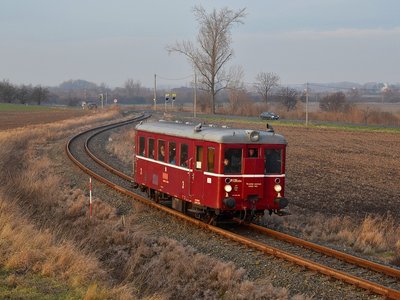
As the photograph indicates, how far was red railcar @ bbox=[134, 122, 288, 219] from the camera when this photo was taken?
14.9 m

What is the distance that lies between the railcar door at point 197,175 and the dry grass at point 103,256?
1.61m

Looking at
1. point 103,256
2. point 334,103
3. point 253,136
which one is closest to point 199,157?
point 253,136

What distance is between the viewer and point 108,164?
95.8 ft

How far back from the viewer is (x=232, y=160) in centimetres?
1503

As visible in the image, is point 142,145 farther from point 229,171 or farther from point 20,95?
point 20,95

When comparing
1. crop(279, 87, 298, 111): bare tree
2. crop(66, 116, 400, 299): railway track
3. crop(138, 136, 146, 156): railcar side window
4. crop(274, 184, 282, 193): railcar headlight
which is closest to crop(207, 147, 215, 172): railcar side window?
crop(66, 116, 400, 299): railway track

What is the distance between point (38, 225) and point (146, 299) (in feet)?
19.7

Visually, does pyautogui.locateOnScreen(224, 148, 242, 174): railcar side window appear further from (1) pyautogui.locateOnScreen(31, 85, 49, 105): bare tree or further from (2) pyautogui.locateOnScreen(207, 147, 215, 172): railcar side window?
(1) pyautogui.locateOnScreen(31, 85, 49, 105): bare tree

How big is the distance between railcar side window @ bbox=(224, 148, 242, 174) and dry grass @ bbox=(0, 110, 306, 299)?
7.94ft

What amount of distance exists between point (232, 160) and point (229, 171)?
0.28 meters

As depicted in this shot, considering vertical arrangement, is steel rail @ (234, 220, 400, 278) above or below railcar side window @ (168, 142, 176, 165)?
below

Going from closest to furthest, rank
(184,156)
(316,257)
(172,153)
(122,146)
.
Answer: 1. (316,257)
2. (184,156)
3. (172,153)
4. (122,146)

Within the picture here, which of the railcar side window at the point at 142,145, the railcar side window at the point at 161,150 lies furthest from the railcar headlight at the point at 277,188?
the railcar side window at the point at 142,145

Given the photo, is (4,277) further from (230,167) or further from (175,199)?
(175,199)
